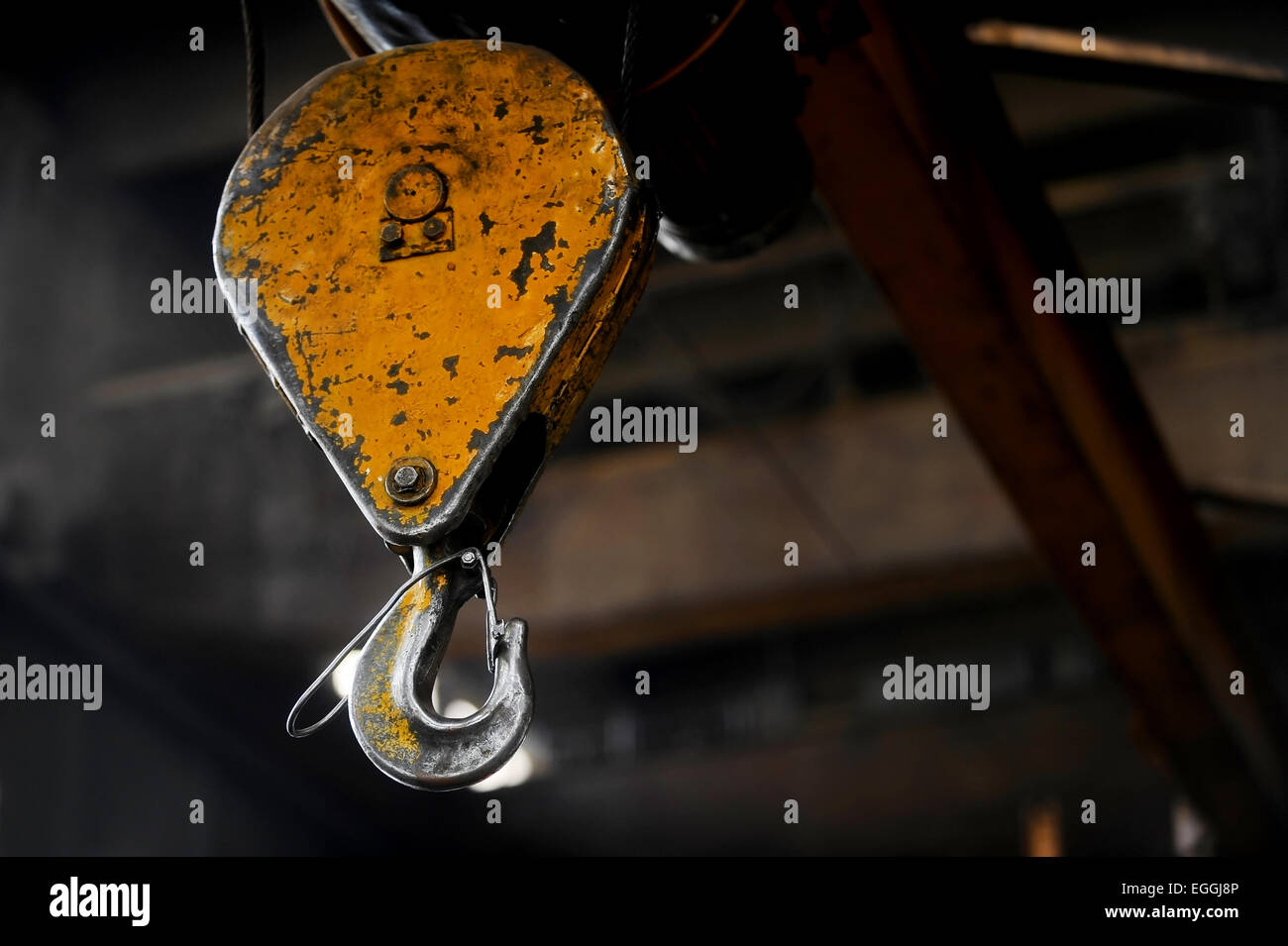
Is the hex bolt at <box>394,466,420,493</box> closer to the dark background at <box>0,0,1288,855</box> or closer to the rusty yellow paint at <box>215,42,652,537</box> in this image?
the rusty yellow paint at <box>215,42,652,537</box>

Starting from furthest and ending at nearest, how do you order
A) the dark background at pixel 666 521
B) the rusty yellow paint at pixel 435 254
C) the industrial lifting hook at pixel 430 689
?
the dark background at pixel 666 521, the rusty yellow paint at pixel 435 254, the industrial lifting hook at pixel 430 689

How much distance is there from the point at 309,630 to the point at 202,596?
483mm

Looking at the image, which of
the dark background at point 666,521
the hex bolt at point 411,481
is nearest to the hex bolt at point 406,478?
the hex bolt at point 411,481

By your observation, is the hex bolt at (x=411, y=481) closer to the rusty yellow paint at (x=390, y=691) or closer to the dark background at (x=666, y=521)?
the rusty yellow paint at (x=390, y=691)

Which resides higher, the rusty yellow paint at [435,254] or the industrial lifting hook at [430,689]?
the rusty yellow paint at [435,254]

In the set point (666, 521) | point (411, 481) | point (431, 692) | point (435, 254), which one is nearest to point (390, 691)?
point (431, 692)

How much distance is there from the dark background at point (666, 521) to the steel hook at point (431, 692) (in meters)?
4.02

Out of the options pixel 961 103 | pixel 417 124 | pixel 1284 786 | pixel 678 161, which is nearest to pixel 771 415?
pixel 1284 786

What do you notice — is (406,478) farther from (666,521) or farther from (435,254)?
(666,521)

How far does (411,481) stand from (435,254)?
163 millimetres

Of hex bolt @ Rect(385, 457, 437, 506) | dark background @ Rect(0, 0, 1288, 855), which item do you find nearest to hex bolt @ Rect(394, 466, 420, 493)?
hex bolt @ Rect(385, 457, 437, 506)

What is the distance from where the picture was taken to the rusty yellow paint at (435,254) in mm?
946

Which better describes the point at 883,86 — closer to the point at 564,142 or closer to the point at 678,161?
the point at 678,161

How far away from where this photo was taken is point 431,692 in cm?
87
